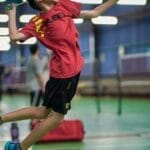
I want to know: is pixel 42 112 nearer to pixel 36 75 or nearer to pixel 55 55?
pixel 55 55

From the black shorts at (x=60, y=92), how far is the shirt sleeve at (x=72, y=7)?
Result: 722 mm

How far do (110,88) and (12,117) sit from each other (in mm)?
18905

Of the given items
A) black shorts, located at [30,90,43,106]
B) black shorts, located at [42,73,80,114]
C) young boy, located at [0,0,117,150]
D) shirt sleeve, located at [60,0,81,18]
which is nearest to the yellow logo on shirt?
young boy, located at [0,0,117,150]

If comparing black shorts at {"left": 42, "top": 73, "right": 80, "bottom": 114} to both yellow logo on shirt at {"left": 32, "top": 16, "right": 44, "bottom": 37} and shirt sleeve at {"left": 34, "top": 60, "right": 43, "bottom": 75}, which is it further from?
shirt sleeve at {"left": 34, "top": 60, "right": 43, "bottom": 75}

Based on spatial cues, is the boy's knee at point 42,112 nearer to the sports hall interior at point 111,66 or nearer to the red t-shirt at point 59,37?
the red t-shirt at point 59,37

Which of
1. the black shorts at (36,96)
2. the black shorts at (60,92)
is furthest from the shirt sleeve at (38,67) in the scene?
the black shorts at (60,92)

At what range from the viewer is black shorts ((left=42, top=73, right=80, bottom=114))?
16.8 feet

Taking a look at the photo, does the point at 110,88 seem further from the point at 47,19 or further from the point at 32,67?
the point at 47,19

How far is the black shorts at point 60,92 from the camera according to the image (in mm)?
5125

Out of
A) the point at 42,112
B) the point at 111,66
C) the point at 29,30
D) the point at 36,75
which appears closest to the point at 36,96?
the point at 36,75

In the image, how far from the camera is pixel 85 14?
560 centimetres

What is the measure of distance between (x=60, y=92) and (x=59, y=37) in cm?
61

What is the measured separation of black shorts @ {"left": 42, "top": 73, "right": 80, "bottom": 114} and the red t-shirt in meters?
0.07

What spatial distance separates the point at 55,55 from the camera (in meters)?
5.23
